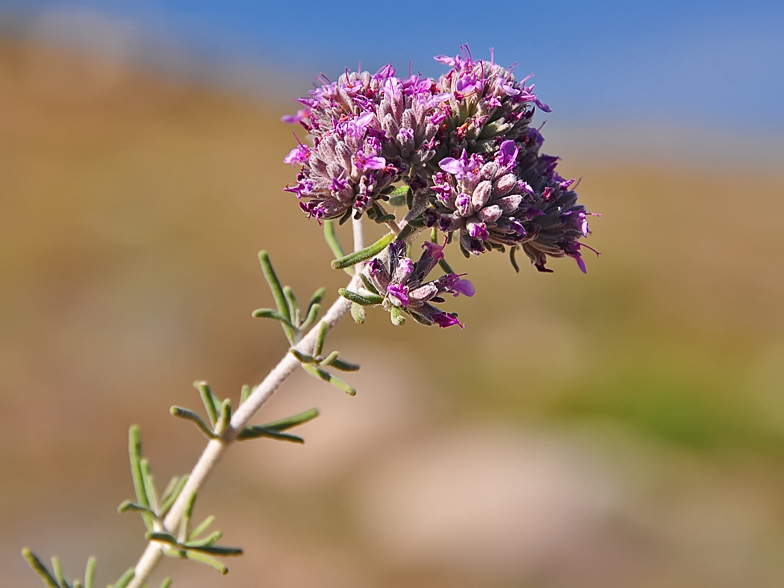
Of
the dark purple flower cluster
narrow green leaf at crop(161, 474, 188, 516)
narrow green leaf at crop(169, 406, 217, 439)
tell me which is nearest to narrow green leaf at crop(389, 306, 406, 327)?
the dark purple flower cluster

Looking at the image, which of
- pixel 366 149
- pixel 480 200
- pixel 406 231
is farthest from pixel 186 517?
pixel 480 200

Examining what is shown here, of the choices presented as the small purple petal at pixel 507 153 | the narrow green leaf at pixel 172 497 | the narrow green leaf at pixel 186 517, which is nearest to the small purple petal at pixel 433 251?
the small purple petal at pixel 507 153

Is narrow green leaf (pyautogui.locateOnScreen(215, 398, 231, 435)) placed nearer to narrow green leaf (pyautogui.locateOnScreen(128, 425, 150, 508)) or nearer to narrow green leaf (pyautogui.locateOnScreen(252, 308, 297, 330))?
narrow green leaf (pyautogui.locateOnScreen(252, 308, 297, 330))

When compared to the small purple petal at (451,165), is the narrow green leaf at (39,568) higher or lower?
lower

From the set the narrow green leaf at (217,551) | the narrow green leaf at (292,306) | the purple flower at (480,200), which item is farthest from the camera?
the narrow green leaf at (292,306)

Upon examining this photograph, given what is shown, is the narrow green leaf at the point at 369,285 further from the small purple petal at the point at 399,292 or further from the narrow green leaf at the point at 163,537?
the narrow green leaf at the point at 163,537

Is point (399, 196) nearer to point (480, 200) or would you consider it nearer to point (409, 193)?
point (409, 193)
